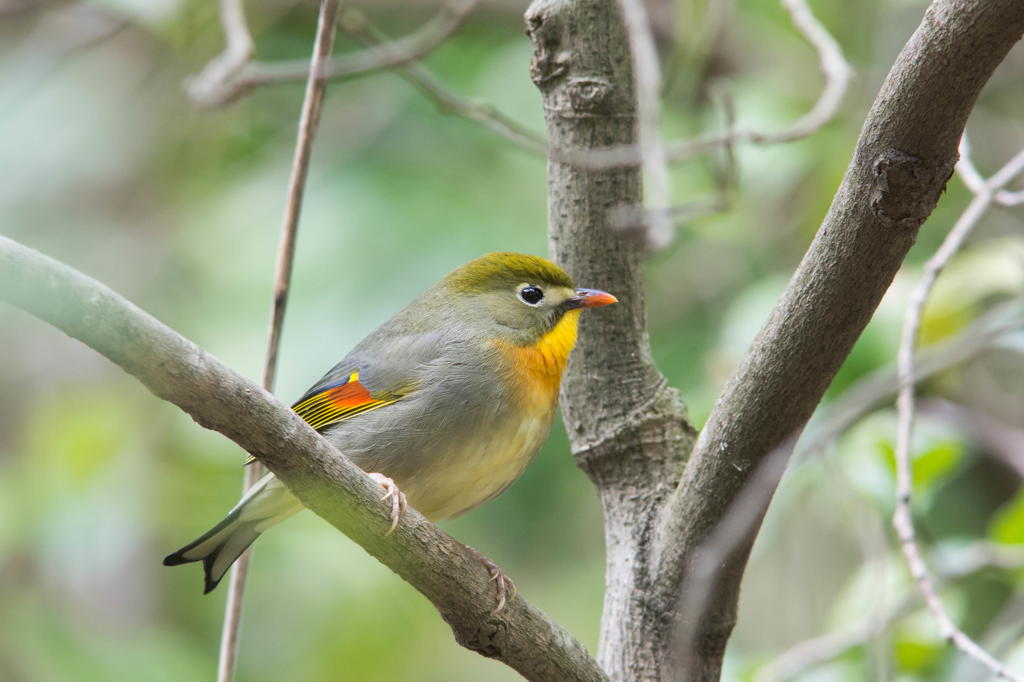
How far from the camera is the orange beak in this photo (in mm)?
2904

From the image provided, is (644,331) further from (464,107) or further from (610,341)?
(464,107)

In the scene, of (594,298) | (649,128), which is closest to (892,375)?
(594,298)

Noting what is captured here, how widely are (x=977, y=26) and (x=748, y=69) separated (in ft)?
14.5

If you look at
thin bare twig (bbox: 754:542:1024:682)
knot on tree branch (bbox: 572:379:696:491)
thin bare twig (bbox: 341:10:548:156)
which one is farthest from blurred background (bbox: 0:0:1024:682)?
thin bare twig (bbox: 341:10:548:156)

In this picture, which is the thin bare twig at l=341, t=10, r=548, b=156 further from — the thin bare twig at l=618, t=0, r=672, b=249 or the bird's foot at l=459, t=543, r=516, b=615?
the bird's foot at l=459, t=543, r=516, b=615

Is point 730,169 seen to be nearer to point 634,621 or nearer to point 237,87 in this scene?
point 634,621

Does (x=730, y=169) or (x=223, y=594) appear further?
(x=223, y=594)

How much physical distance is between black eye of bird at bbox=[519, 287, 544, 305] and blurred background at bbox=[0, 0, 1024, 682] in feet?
2.13

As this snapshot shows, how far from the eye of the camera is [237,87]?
3570mm

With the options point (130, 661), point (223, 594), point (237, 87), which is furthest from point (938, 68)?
point (223, 594)

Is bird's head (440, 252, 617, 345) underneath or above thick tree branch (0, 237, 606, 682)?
above

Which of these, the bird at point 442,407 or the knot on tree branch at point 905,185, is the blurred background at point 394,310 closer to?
the bird at point 442,407

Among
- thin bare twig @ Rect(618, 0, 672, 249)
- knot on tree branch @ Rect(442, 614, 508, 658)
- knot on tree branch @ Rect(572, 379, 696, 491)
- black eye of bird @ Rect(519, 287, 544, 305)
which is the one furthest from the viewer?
black eye of bird @ Rect(519, 287, 544, 305)

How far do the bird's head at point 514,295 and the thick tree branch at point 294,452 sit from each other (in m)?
1.04
